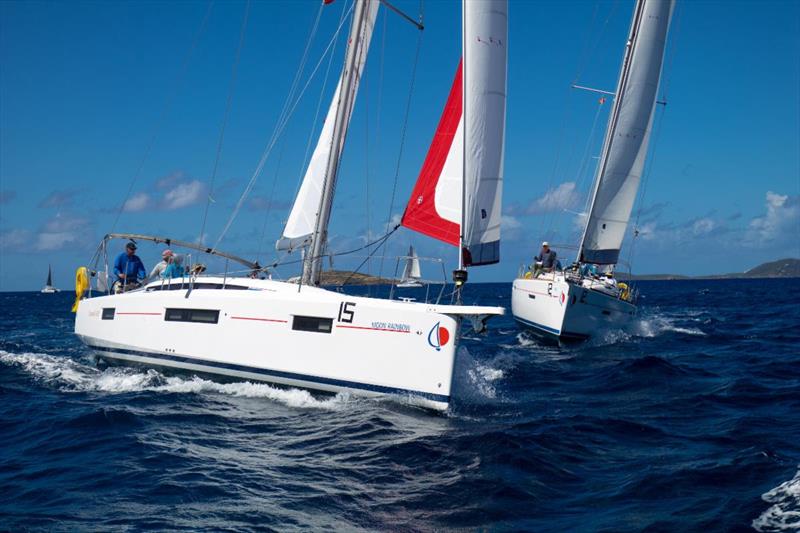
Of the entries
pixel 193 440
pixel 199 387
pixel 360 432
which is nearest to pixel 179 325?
pixel 199 387

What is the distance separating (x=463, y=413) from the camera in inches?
416

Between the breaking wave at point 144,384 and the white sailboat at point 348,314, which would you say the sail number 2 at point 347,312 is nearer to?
the white sailboat at point 348,314

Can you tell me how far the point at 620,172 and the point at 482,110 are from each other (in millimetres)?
13090

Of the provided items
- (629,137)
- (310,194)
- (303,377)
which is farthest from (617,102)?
(303,377)

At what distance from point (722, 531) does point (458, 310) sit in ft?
16.8

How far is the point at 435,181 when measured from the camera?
11.3 m

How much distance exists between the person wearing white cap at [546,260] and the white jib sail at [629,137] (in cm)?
100

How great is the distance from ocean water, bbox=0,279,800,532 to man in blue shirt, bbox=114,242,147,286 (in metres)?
2.53

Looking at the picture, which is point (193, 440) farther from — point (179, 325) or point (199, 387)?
point (179, 325)

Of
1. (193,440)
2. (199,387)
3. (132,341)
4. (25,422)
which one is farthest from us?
(132,341)

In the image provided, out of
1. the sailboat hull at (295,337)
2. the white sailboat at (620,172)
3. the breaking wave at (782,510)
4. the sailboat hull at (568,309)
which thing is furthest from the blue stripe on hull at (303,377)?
the white sailboat at (620,172)

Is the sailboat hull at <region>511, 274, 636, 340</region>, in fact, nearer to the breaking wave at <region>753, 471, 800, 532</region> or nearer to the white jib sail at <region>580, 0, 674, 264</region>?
the white jib sail at <region>580, 0, 674, 264</region>

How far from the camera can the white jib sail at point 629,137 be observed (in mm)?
22281

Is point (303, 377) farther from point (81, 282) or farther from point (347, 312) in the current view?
point (81, 282)
